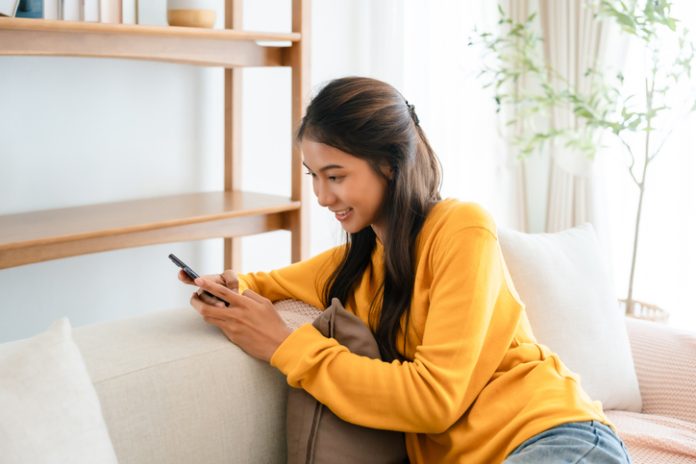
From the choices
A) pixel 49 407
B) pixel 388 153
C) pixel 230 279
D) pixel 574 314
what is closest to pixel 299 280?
pixel 230 279

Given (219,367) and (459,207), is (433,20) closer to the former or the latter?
(459,207)

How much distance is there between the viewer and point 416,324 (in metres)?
1.54

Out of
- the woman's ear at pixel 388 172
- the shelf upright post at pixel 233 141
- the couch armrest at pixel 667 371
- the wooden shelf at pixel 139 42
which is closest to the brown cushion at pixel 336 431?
the woman's ear at pixel 388 172

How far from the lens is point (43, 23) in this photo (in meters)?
1.85

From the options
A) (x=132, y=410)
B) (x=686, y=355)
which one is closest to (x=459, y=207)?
(x=132, y=410)

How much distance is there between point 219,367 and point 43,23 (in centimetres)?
89

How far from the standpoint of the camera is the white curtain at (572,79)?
11.5 feet

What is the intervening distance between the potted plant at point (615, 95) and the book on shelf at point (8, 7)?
1.82 metres

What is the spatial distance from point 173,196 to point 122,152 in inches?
8.5

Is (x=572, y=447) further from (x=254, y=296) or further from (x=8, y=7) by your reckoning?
(x=8, y=7)

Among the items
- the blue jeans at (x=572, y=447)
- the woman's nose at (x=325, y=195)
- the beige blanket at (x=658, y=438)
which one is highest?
the woman's nose at (x=325, y=195)

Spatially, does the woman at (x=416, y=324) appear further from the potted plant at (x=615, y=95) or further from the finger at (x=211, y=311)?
the potted plant at (x=615, y=95)

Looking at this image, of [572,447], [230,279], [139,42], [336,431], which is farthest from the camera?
[139,42]

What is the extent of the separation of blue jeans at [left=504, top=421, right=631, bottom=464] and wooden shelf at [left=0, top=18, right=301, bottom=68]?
1.30 metres
